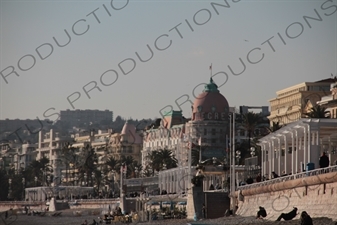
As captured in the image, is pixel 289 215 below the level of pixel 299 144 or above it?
below

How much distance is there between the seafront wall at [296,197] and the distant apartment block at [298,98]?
6588cm

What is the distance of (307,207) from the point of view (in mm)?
52812

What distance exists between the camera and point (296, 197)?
55.2m

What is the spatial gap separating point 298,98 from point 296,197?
86.9m

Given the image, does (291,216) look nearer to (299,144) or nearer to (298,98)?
(299,144)

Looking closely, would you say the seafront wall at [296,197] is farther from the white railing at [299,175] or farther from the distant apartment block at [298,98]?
the distant apartment block at [298,98]

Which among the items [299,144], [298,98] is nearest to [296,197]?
[299,144]

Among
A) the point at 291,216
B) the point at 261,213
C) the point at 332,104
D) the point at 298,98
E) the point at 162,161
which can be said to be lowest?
the point at 291,216

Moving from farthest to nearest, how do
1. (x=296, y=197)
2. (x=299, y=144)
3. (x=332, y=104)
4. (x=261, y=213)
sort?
(x=332, y=104), (x=299, y=144), (x=261, y=213), (x=296, y=197)

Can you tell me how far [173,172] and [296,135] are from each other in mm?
63335

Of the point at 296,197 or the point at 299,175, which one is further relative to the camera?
the point at 299,175

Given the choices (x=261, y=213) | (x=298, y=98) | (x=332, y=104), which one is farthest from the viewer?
(x=298, y=98)

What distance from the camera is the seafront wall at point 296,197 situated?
49.0 metres

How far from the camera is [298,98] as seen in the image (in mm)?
141375
